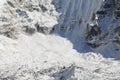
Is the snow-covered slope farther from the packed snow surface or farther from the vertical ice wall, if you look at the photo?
the packed snow surface

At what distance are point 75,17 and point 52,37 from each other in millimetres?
5685

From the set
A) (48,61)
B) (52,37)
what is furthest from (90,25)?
(48,61)

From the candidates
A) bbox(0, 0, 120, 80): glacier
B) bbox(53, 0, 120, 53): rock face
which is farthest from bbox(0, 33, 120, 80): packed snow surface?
bbox(53, 0, 120, 53): rock face

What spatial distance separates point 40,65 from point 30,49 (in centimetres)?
781

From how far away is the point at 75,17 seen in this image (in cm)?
7256

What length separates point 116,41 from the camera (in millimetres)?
65375

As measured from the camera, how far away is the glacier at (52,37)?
59.1 metres

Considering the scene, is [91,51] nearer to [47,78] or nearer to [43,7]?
[43,7]

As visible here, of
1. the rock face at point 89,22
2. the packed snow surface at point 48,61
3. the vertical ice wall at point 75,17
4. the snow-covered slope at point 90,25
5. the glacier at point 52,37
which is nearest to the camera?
the packed snow surface at point 48,61

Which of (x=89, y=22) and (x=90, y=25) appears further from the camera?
(x=89, y=22)

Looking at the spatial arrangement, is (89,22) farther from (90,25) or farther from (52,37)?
(52,37)

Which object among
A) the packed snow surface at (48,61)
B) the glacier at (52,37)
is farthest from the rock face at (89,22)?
the packed snow surface at (48,61)

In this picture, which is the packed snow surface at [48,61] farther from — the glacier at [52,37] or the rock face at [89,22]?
the rock face at [89,22]

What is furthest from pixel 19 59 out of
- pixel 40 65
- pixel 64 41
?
pixel 64 41
